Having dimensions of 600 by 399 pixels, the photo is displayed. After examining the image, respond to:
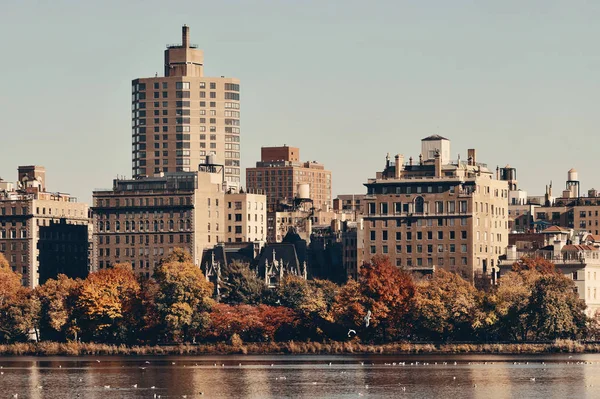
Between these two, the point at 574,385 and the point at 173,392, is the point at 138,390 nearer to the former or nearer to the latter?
the point at 173,392

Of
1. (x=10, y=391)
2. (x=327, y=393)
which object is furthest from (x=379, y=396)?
Answer: (x=10, y=391)

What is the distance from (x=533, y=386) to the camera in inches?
7785

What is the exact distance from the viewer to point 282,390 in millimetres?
197625

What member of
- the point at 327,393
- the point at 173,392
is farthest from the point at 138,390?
the point at 327,393

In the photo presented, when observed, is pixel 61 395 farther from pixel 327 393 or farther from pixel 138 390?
pixel 327 393

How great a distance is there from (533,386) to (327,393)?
21.6 metres

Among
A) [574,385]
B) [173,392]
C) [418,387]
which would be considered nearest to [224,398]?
[173,392]

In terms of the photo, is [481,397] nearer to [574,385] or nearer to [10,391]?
[574,385]

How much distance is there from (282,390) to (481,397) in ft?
71.3

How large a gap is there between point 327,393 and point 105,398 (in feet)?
73.2

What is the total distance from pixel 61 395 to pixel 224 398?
17110mm

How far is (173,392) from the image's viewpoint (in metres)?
195

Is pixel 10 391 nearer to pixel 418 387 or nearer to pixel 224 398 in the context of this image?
pixel 224 398

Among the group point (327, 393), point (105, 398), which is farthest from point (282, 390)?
point (105, 398)
